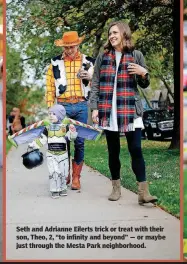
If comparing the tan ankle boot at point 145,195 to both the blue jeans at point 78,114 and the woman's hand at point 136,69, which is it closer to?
the blue jeans at point 78,114

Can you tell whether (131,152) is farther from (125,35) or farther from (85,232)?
(125,35)

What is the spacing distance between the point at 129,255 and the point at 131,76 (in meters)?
1.22

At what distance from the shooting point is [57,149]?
474 cm

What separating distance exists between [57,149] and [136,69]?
80 cm

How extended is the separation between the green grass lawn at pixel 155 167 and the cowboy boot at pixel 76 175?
0.08 meters

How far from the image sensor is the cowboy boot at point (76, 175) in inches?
189

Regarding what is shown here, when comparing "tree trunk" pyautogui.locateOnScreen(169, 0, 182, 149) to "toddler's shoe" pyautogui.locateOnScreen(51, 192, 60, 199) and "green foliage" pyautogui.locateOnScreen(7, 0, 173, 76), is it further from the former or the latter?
"toddler's shoe" pyautogui.locateOnScreen(51, 192, 60, 199)

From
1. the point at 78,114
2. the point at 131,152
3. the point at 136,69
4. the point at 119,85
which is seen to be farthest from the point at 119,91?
the point at 131,152

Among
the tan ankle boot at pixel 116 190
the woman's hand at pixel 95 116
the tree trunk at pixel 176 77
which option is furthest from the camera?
the tan ankle boot at pixel 116 190

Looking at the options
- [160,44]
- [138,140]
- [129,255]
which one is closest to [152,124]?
[138,140]

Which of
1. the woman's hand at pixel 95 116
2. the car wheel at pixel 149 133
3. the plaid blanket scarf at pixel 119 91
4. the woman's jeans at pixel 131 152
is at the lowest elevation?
the woman's jeans at pixel 131 152

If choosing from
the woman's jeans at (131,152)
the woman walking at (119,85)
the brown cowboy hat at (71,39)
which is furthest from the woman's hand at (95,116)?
the brown cowboy hat at (71,39)

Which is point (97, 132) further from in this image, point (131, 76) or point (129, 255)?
point (129, 255)

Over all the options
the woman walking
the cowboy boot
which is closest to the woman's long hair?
the woman walking
